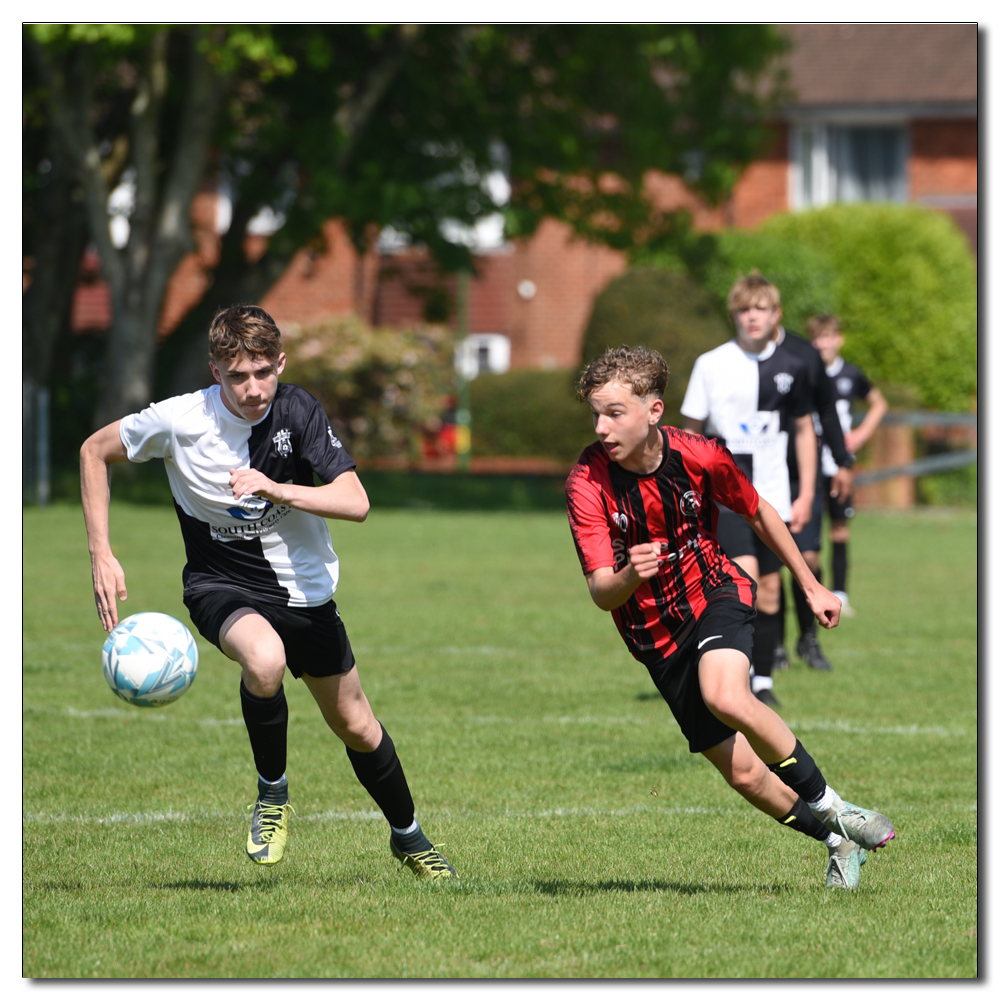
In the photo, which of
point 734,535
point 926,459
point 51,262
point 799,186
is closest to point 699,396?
point 734,535

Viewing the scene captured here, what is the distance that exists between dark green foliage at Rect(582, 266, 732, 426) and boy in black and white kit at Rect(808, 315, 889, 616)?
1117 cm

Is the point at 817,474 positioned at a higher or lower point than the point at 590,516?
higher

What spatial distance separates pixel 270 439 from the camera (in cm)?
514

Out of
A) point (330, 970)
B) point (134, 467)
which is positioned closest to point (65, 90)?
point (134, 467)

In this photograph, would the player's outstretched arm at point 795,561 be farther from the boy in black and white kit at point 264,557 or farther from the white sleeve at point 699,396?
Result: the white sleeve at point 699,396

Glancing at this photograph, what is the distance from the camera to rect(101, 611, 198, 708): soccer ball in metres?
5.09

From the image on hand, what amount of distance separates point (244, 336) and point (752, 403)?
420 cm

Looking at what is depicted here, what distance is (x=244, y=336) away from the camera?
190 inches

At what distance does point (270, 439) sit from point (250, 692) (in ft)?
2.93

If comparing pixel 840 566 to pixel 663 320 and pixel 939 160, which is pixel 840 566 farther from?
pixel 939 160

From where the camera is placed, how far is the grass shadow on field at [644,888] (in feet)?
16.4

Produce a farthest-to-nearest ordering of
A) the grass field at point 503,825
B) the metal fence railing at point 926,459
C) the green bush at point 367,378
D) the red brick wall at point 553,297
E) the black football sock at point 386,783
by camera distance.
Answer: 1. the red brick wall at point 553,297
2. the green bush at point 367,378
3. the metal fence railing at point 926,459
4. the black football sock at point 386,783
5. the grass field at point 503,825

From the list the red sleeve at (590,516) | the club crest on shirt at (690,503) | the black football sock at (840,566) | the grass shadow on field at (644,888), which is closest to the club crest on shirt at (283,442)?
the red sleeve at (590,516)

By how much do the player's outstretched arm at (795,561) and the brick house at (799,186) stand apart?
2957 centimetres
